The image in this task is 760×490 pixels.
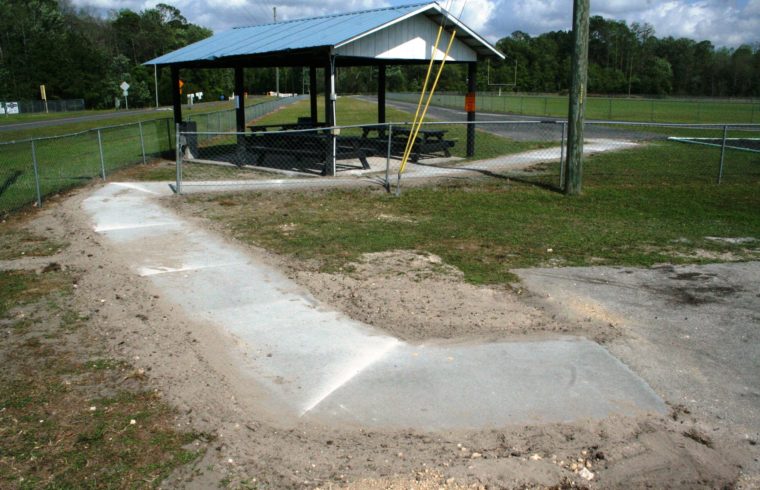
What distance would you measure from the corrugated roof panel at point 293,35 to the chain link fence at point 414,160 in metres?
2.04

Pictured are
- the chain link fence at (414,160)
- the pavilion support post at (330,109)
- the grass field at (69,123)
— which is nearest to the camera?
the chain link fence at (414,160)

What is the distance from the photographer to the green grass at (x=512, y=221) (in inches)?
340

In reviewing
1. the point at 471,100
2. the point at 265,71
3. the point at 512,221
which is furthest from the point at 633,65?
the point at 512,221

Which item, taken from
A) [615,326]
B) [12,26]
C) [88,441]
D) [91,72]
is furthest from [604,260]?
[12,26]

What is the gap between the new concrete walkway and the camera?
4.55m

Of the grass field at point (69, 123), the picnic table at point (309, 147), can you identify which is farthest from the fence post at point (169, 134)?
the picnic table at point (309, 147)

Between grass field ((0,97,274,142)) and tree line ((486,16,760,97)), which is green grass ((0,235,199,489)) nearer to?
grass field ((0,97,274,142))

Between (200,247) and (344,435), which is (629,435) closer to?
(344,435)

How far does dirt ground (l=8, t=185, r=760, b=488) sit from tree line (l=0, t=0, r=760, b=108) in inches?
2345

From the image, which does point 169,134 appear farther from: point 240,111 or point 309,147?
point 309,147

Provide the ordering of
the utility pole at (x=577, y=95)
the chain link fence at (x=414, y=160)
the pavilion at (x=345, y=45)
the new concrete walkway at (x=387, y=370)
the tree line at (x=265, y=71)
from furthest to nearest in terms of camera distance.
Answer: the tree line at (x=265, y=71)
the pavilion at (x=345, y=45)
the chain link fence at (x=414, y=160)
the utility pole at (x=577, y=95)
the new concrete walkway at (x=387, y=370)

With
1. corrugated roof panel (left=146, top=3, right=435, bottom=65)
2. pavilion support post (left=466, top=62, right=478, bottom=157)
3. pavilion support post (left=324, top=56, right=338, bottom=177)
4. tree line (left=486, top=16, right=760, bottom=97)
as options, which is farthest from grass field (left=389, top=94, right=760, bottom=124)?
pavilion support post (left=324, top=56, right=338, bottom=177)

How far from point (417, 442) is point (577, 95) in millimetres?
10024

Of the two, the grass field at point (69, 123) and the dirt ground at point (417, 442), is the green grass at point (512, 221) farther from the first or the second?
the grass field at point (69, 123)
